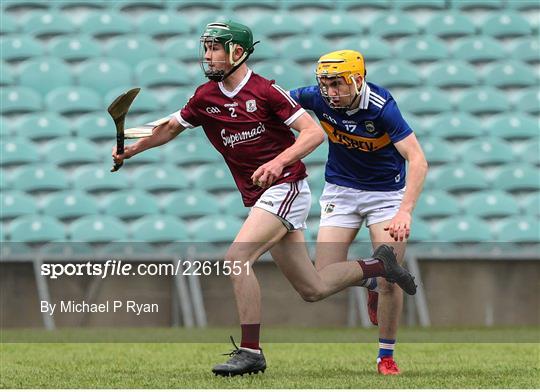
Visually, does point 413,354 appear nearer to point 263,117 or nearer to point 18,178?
point 263,117

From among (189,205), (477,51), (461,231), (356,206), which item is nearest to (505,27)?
(477,51)

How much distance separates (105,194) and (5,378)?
495cm

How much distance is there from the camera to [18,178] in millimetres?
10633

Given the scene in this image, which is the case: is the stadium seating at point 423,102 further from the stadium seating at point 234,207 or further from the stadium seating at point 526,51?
the stadium seating at point 234,207

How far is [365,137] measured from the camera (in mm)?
6258

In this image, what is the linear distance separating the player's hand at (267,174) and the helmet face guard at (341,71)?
2.13 feet

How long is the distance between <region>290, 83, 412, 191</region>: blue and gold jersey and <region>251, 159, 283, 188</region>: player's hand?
2.47ft

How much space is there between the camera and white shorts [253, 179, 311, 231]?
5.96m

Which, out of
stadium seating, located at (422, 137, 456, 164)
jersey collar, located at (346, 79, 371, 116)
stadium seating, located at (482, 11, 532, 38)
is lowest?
stadium seating, located at (422, 137, 456, 164)

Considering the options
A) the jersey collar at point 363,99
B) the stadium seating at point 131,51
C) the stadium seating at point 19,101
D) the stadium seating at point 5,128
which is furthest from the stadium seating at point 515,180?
the jersey collar at point 363,99

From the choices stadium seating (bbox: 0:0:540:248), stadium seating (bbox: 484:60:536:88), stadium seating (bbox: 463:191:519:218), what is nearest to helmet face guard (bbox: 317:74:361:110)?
Answer: stadium seating (bbox: 0:0:540:248)

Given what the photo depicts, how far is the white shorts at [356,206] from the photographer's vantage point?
6.47 m

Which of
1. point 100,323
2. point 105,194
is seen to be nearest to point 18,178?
point 105,194

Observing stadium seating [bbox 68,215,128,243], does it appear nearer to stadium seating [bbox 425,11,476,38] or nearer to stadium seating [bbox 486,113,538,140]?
stadium seating [bbox 486,113,538,140]
